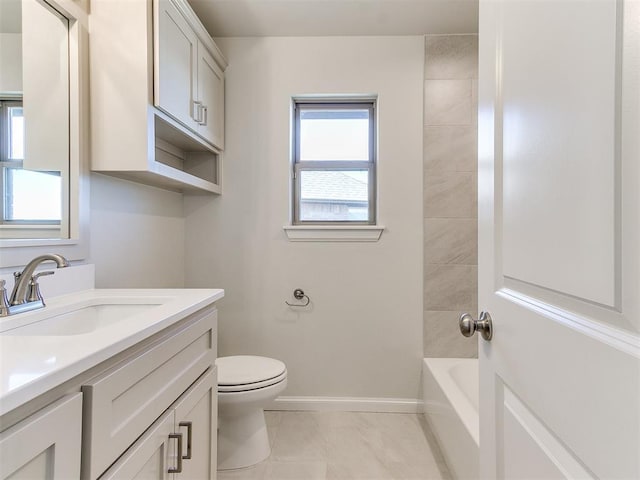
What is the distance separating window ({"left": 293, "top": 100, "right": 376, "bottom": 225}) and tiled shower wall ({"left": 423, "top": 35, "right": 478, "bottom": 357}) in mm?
407

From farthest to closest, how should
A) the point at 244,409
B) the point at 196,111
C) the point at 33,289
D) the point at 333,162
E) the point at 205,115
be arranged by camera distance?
the point at 333,162 < the point at 205,115 < the point at 196,111 < the point at 244,409 < the point at 33,289

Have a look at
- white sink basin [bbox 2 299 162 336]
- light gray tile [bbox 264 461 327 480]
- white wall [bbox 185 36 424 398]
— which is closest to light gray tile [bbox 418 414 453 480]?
white wall [bbox 185 36 424 398]

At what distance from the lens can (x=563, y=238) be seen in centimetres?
51

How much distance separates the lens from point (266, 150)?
2.23 m

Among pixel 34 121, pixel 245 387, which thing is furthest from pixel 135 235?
pixel 245 387

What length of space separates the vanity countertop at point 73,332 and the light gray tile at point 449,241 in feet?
4.65

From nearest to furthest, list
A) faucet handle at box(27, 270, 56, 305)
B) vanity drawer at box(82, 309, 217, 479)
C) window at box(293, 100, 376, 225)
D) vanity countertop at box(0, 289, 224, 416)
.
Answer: vanity countertop at box(0, 289, 224, 416) → vanity drawer at box(82, 309, 217, 479) → faucet handle at box(27, 270, 56, 305) → window at box(293, 100, 376, 225)

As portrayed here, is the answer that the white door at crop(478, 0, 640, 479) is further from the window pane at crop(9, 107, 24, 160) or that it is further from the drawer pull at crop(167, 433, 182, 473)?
the window pane at crop(9, 107, 24, 160)

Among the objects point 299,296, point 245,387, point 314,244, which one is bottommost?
point 245,387

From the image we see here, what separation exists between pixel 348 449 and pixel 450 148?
1842 mm

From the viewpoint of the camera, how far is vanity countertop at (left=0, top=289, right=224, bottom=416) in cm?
52

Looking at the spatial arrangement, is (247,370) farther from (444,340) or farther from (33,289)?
(444,340)

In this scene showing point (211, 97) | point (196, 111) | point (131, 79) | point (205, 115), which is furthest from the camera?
point (211, 97)

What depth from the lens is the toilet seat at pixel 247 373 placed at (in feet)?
5.22
